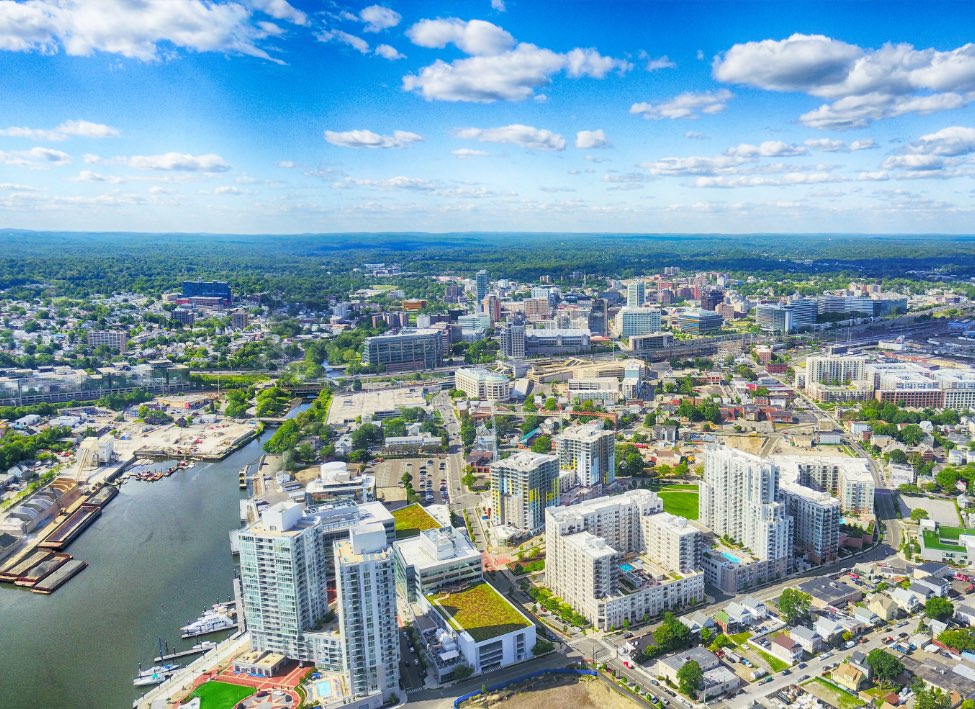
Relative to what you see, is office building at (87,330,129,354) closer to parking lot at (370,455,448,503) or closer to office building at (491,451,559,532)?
parking lot at (370,455,448,503)

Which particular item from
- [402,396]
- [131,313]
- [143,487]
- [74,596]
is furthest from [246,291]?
[74,596]

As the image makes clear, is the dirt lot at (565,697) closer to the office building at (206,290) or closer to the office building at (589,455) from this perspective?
the office building at (589,455)

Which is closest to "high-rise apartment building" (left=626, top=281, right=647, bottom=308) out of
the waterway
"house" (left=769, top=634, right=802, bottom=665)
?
the waterway

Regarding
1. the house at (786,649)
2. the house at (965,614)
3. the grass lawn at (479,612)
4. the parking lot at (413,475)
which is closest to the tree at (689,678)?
the house at (786,649)

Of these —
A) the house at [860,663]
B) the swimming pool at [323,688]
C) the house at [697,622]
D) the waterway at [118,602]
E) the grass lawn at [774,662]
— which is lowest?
the waterway at [118,602]

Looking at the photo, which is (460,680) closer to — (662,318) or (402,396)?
(402,396)
